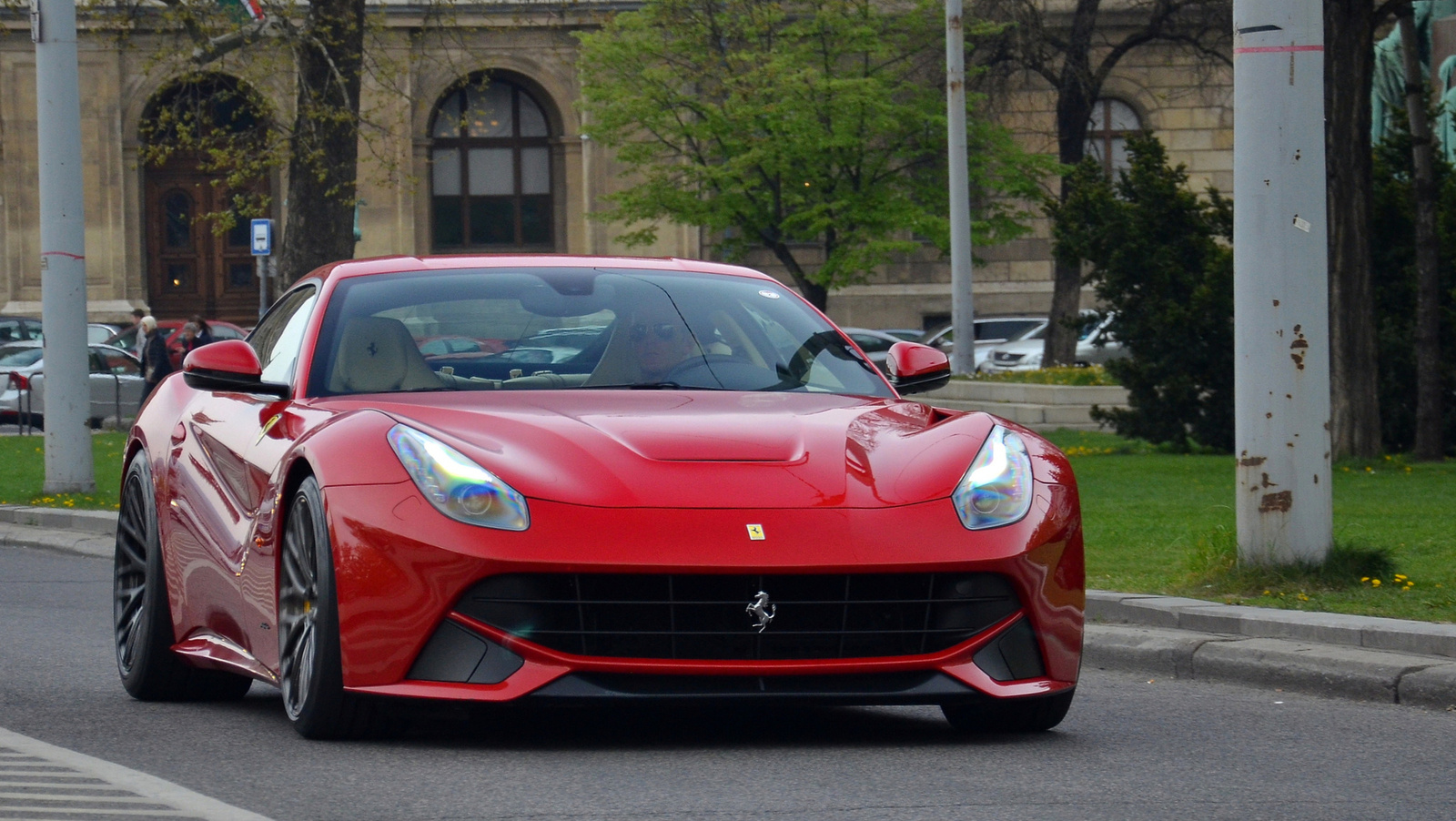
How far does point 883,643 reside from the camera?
18.2ft

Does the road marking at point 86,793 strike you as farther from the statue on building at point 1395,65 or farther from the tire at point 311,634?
the statue on building at point 1395,65

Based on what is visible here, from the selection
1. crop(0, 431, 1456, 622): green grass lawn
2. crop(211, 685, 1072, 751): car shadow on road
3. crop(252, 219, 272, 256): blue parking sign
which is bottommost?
crop(0, 431, 1456, 622): green grass lawn

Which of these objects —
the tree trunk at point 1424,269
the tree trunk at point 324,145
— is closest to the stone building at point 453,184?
the tree trunk at point 324,145

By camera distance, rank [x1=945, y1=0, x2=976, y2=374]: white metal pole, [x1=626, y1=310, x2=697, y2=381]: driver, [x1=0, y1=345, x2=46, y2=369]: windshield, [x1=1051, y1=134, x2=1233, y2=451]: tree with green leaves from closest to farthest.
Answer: [x1=626, y1=310, x2=697, y2=381]: driver → [x1=1051, y1=134, x2=1233, y2=451]: tree with green leaves → [x1=945, y1=0, x2=976, y2=374]: white metal pole → [x1=0, y1=345, x2=46, y2=369]: windshield

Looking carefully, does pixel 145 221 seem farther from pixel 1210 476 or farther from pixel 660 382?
pixel 660 382

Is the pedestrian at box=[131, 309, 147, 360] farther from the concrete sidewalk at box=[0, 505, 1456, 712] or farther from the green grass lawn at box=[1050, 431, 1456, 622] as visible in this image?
the concrete sidewalk at box=[0, 505, 1456, 712]

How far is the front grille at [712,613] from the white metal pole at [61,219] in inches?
488

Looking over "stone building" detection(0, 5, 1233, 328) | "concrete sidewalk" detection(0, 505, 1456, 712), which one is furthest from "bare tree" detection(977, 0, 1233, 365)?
"concrete sidewalk" detection(0, 505, 1456, 712)

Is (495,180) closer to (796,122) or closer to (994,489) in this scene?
(796,122)

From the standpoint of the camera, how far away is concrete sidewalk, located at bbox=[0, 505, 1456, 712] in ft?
23.4

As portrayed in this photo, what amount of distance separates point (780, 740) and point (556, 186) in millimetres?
46511

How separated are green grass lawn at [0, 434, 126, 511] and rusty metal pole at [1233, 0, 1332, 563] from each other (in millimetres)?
7355

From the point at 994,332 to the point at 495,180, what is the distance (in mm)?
13315

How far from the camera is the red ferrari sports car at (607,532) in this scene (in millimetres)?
5391
